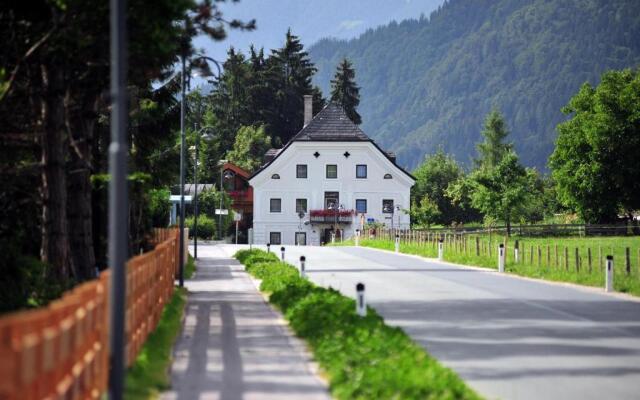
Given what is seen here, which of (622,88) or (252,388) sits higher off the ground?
(622,88)

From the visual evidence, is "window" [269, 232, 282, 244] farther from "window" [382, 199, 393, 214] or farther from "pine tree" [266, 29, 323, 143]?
"pine tree" [266, 29, 323, 143]

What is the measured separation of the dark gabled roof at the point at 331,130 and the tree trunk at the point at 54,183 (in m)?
79.1

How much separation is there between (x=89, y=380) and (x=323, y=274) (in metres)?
28.4

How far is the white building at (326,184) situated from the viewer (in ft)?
336

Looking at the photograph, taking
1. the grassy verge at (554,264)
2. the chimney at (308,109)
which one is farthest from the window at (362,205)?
the grassy verge at (554,264)

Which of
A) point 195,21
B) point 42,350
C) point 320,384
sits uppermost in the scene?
point 195,21

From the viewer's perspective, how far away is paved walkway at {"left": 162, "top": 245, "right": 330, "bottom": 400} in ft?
39.6

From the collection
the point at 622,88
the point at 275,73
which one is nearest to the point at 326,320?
the point at 622,88

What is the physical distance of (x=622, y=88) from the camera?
300 ft

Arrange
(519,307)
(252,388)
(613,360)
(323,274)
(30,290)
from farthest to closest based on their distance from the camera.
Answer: (323,274)
(519,307)
(30,290)
(613,360)
(252,388)

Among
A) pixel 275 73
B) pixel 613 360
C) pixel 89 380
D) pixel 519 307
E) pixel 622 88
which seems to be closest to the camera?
pixel 89 380

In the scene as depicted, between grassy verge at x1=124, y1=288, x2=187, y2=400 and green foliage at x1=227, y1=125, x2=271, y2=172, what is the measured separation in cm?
10176

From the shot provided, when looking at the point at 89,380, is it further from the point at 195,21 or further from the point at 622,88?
the point at 622,88

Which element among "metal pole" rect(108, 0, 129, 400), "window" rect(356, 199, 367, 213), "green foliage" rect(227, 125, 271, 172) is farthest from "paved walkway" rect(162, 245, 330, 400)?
"green foliage" rect(227, 125, 271, 172)
